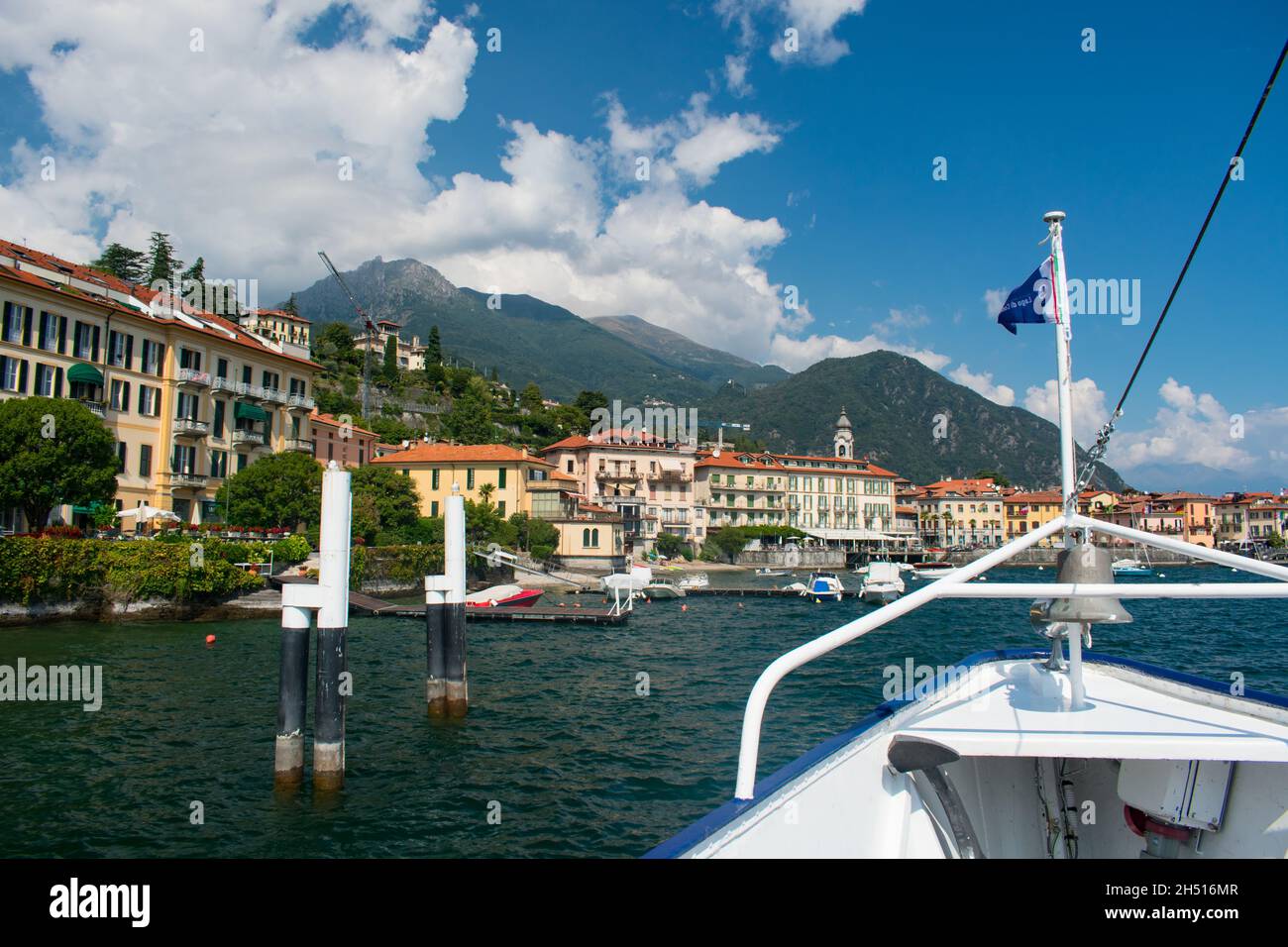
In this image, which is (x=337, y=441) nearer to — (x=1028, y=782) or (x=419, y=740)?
(x=419, y=740)

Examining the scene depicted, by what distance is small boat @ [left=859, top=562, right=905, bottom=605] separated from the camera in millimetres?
50656

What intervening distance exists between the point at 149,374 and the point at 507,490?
3115 centimetres

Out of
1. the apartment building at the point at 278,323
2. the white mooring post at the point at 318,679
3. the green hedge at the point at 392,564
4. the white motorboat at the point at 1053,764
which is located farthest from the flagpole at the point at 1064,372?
the apartment building at the point at 278,323

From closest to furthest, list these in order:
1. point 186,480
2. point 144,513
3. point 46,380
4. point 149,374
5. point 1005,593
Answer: point 1005,593 < point 144,513 < point 46,380 < point 149,374 < point 186,480

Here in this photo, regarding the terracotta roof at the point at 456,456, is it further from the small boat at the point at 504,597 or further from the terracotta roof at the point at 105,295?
the small boat at the point at 504,597

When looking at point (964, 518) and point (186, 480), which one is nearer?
point (186, 480)

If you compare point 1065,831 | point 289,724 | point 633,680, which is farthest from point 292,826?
point 633,680

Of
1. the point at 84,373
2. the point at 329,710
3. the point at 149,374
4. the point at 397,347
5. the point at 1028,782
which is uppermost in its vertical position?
the point at 397,347

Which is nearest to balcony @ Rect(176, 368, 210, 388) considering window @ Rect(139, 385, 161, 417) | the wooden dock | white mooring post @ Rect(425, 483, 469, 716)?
window @ Rect(139, 385, 161, 417)

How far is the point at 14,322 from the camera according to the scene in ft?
124

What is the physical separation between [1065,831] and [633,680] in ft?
55.4

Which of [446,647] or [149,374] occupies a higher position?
[149,374]

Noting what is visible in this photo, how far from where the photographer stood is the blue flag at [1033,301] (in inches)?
270

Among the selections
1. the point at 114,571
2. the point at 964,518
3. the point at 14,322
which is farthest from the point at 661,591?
the point at 964,518
